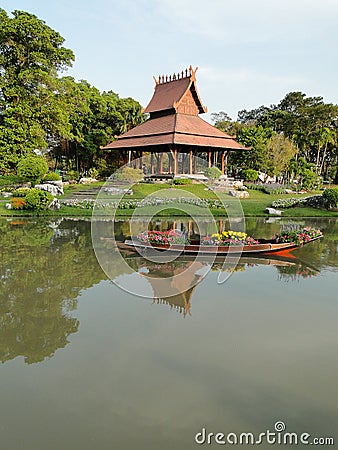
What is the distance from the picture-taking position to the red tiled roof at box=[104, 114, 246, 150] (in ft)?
85.5

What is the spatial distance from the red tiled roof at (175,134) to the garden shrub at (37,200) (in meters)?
8.95

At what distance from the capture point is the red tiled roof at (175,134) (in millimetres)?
26062

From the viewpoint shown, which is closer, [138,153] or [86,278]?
[86,278]

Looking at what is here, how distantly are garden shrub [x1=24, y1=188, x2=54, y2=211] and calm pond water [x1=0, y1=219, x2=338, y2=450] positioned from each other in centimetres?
1056

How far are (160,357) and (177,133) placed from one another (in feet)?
A: 73.1

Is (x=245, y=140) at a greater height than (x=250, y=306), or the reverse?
(x=245, y=140)

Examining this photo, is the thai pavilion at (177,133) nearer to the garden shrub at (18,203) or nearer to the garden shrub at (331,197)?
the garden shrub at (331,197)

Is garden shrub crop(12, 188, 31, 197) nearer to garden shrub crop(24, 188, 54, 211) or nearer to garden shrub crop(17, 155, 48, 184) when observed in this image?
garden shrub crop(17, 155, 48, 184)

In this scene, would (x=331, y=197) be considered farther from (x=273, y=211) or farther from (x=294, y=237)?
(x=294, y=237)

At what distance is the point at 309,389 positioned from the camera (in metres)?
4.52

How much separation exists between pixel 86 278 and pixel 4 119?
1993cm

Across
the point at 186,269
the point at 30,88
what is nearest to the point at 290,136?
the point at 30,88

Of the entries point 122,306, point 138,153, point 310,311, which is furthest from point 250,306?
point 138,153

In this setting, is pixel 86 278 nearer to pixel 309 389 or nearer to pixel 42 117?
pixel 309 389
